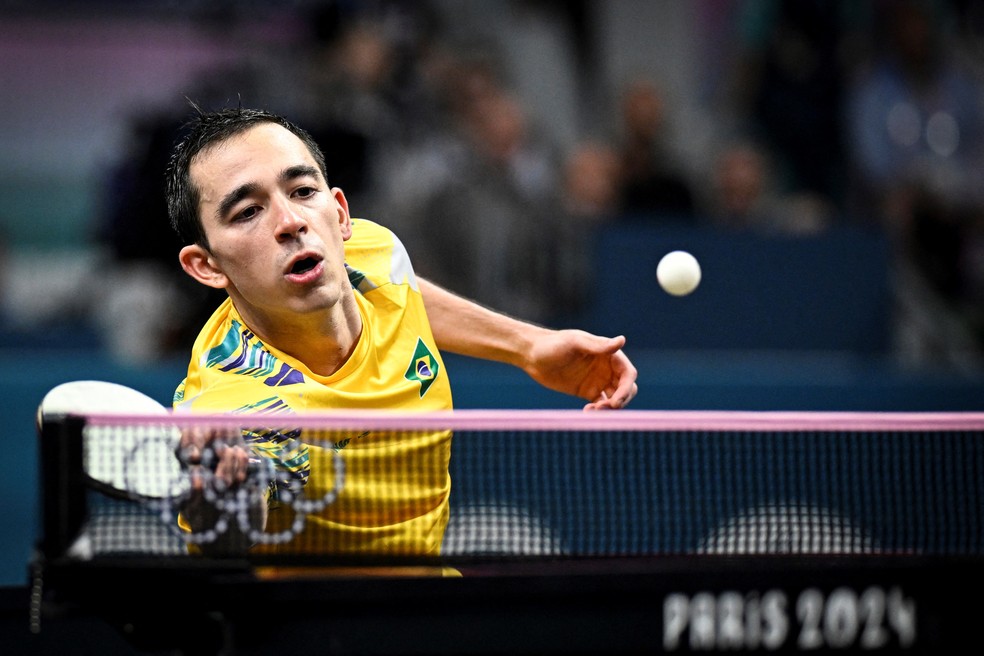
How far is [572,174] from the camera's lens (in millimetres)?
7484

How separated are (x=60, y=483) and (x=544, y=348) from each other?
54.5 inches

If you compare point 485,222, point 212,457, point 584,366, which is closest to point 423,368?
point 584,366

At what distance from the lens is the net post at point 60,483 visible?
2.11 m

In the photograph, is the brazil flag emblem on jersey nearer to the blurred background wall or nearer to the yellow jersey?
the yellow jersey

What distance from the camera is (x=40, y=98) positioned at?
9.16m

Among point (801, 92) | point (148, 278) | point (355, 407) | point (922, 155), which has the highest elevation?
point (801, 92)

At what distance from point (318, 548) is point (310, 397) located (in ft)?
1.17

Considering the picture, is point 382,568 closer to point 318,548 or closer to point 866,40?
point 318,548

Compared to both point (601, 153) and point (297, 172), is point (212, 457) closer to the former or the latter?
point (297, 172)

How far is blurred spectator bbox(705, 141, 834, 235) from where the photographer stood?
7195 millimetres

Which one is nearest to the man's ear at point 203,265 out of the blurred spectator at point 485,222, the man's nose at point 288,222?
the man's nose at point 288,222

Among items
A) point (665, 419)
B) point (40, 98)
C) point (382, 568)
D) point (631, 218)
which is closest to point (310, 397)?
point (382, 568)

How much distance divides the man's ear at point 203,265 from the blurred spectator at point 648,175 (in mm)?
4543

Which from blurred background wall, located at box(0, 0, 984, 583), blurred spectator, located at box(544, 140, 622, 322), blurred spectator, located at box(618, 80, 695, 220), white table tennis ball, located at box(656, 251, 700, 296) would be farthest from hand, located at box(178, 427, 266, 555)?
blurred spectator, located at box(618, 80, 695, 220)
